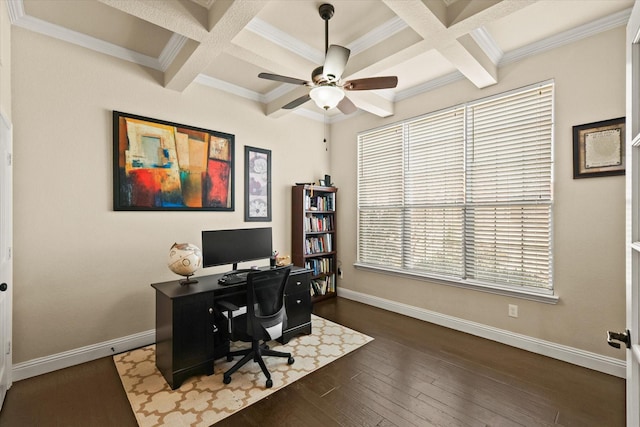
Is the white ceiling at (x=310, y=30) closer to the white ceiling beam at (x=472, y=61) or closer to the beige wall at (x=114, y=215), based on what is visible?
the white ceiling beam at (x=472, y=61)

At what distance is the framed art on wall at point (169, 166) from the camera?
9.48 feet

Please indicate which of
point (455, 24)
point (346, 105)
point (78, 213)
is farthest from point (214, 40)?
point (78, 213)

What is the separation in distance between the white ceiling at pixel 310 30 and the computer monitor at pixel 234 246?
1.63m

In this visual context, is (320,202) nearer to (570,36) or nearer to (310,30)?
(310,30)

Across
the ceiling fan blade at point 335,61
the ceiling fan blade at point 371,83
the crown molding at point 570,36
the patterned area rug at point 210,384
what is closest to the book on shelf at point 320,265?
the patterned area rug at point 210,384

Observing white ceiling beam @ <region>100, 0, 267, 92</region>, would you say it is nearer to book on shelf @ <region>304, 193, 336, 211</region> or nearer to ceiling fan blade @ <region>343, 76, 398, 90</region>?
ceiling fan blade @ <region>343, 76, 398, 90</region>

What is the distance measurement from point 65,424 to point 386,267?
11.5ft

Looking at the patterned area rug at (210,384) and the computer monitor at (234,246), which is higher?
the computer monitor at (234,246)

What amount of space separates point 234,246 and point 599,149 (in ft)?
11.4

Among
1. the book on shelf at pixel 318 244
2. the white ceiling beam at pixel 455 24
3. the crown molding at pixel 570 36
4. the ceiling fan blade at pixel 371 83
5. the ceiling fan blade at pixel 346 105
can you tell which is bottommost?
the book on shelf at pixel 318 244

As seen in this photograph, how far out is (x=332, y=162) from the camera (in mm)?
4953

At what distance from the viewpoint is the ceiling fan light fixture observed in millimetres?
A: 2234

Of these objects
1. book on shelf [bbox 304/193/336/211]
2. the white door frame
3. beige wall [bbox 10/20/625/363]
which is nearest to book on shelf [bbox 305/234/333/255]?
book on shelf [bbox 304/193/336/211]

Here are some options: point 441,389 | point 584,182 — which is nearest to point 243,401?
point 441,389
